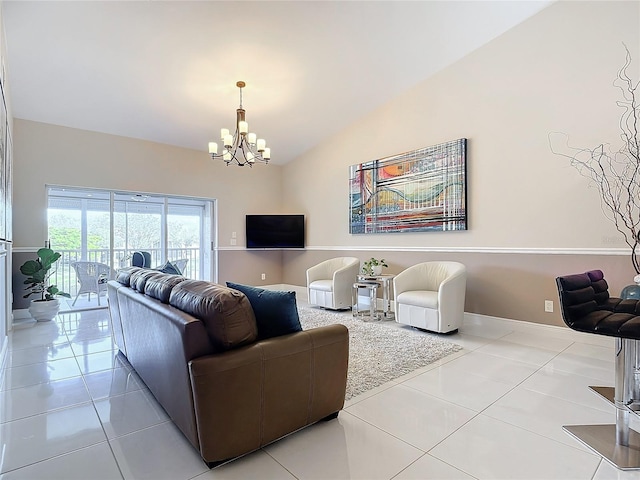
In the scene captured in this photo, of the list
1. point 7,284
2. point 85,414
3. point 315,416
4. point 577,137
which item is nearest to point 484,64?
point 577,137

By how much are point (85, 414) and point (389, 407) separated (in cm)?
193

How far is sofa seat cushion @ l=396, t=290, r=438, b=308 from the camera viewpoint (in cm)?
389

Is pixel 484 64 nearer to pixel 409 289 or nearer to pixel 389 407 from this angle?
pixel 409 289

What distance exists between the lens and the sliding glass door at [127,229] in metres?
5.25

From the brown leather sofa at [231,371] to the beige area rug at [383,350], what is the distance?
0.59 m

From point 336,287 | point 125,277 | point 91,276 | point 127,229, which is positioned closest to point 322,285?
point 336,287

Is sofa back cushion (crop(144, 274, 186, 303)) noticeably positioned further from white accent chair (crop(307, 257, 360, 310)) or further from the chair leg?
white accent chair (crop(307, 257, 360, 310))

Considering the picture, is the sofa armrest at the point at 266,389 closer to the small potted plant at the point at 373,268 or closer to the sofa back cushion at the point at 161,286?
the sofa back cushion at the point at 161,286

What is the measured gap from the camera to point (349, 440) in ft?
6.05

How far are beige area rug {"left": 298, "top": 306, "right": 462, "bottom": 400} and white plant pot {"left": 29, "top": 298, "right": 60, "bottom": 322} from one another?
341 centimetres

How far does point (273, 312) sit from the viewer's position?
1.87 meters

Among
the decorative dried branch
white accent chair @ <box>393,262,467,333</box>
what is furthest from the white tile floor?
the decorative dried branch

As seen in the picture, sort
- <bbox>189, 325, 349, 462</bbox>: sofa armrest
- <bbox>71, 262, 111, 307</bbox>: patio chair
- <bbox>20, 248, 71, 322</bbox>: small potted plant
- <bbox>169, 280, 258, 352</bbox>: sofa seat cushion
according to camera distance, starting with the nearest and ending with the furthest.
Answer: <bbox>189, 325, 349, 462</bbox>: sofa armrest
<bbox>169, 280, 258, 352</bbox>: sofa seat cushion
<bbox>20, 248, 71, 322</bbox>: small potted plant
<bbox>71, 262, 111, 307</bbox>: patio chair

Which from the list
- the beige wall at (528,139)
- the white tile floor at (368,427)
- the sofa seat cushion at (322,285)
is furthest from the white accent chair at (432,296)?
the sofa seat cushion at (322,285)
